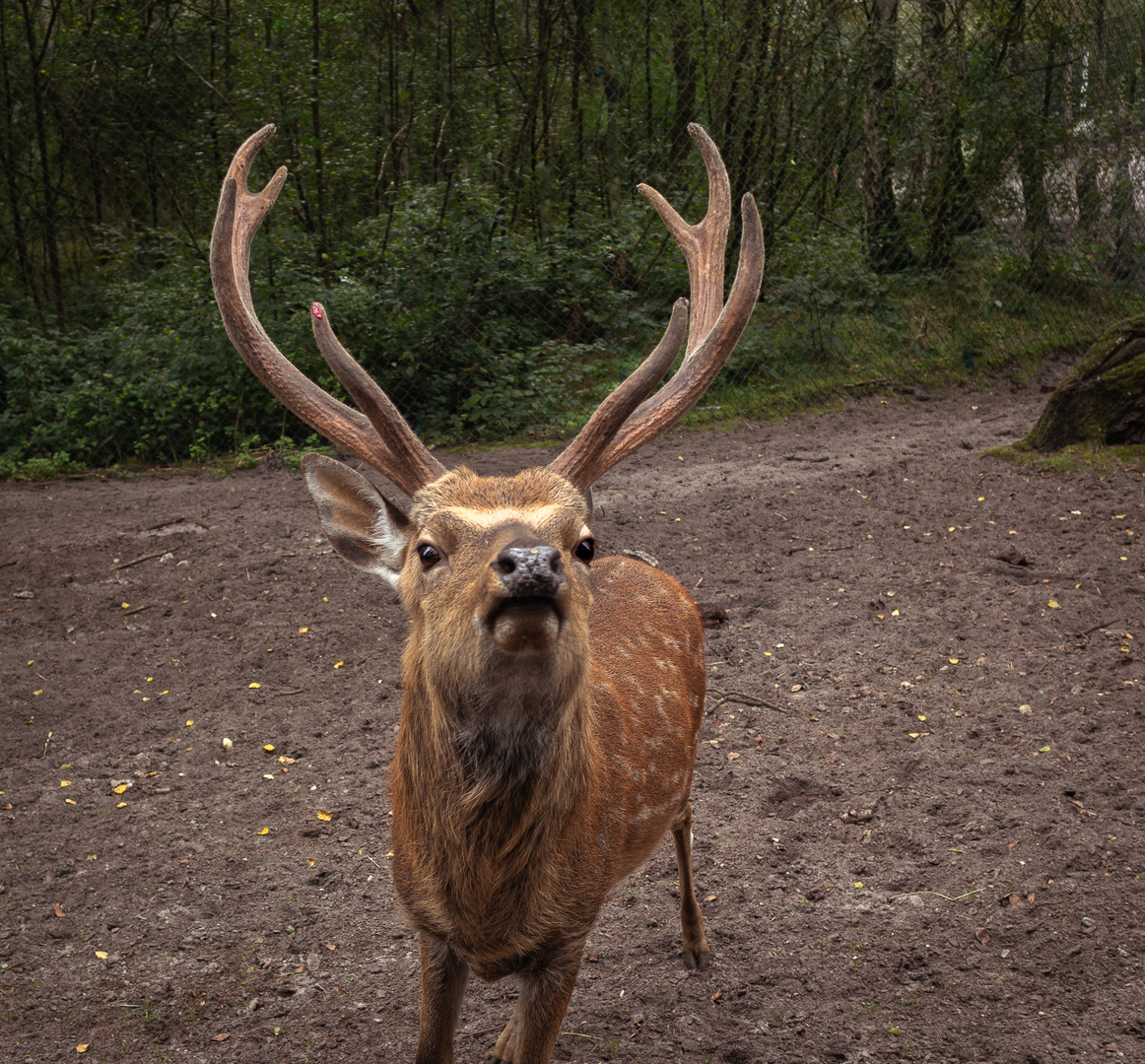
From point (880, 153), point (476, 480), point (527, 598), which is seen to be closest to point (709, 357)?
point (476, 480)

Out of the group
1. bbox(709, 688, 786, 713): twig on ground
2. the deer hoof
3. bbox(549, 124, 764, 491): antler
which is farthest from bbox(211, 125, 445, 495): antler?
bbox(709, 688, 786, 713): twig on ground

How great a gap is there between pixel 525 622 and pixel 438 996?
3.58 ft

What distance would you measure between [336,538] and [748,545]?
400 cm

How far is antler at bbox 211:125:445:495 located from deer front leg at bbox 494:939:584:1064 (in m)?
1.20

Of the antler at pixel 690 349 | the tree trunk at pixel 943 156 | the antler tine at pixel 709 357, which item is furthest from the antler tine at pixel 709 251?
the tree trunk at pixel 943 156

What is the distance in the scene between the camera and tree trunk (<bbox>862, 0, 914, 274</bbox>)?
9.34 m

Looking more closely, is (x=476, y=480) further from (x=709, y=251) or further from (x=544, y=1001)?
(x=709, y=251)

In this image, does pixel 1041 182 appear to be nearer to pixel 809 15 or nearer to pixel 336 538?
pixel 809 15

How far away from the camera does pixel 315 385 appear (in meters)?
2.68

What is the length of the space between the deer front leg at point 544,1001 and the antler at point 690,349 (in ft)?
3.81

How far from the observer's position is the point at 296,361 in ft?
26.7

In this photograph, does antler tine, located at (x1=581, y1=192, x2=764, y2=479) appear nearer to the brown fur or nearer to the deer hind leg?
the brown fur

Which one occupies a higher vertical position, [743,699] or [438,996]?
[438,996]

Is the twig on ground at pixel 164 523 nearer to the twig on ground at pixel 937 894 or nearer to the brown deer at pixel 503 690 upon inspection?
the brown deer at pixel 503 690
